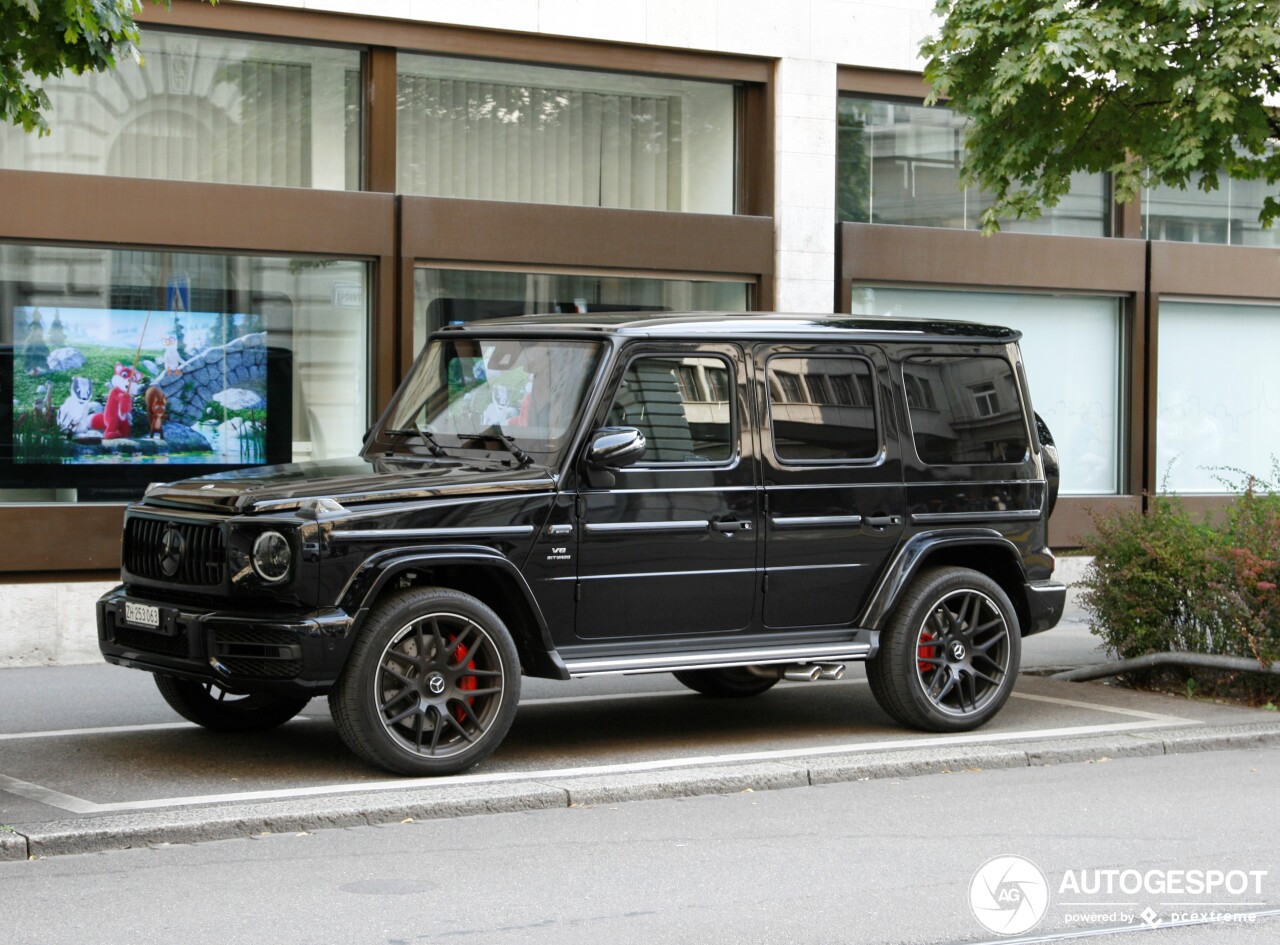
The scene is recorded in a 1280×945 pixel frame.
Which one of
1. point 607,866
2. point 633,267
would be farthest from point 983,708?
point 633,267

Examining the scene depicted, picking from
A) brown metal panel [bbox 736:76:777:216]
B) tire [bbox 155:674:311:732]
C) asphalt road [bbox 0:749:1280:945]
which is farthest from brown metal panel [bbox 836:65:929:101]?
asphalt road [bbox 0:749:1280:945]

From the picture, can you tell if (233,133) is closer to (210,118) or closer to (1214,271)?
(210,118)

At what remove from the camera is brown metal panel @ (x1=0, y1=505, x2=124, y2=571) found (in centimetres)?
1285

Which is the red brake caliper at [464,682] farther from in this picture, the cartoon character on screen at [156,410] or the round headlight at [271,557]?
the cartoon character on screen at [156,410]

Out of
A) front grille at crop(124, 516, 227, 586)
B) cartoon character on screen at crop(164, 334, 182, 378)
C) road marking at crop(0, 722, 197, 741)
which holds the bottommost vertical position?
road marking at crop(0, 722, 197, 741)

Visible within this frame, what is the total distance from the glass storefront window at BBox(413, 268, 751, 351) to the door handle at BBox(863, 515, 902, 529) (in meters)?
5.92

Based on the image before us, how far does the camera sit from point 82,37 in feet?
27.6

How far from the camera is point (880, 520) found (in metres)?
9.27

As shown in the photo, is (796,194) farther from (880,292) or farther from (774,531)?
(774,531)

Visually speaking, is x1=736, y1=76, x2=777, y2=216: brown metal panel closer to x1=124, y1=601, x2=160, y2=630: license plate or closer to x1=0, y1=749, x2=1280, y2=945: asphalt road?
x1=0, y1=749, x2=1280, y2=945: asphalt road

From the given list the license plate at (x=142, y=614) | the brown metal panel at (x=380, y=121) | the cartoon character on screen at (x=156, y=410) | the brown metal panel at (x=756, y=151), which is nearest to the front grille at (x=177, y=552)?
the license plate at (x=142, y=614)

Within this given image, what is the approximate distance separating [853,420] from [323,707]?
3.51 metres

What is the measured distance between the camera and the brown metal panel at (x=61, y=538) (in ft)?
42.2

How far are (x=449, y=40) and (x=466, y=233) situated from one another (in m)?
1.65
